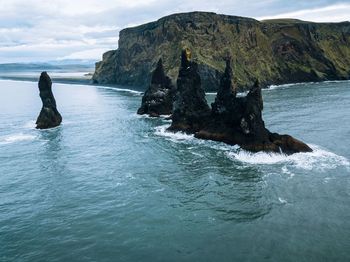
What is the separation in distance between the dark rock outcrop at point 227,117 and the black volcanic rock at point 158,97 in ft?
83.2

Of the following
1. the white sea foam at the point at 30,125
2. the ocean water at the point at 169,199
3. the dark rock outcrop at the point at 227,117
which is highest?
the dark rock outcrop at the point at 227,117

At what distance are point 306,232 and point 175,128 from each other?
2010 inches

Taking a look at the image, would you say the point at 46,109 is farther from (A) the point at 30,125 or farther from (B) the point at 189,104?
(B) the point at 189,104

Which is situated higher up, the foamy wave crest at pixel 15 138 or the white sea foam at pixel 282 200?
the foamy wave crest at pixel 15 138

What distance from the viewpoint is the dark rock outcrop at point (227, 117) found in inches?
2630

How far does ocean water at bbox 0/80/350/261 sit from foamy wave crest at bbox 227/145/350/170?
0.16 m

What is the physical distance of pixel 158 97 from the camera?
114438 mm

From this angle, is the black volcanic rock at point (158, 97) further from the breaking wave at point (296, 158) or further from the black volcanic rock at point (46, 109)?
the breaking wave at point (296, 158)

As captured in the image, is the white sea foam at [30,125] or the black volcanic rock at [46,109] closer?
the black volcanic rock at [46,109]

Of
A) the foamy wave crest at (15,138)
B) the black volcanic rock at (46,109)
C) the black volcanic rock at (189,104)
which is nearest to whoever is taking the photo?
the foamy wave crest at (15,138)

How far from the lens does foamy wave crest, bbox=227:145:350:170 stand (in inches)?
2330

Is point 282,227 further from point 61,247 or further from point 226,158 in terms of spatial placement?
point 226,158

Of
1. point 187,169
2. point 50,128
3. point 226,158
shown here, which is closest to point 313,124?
point 226,158

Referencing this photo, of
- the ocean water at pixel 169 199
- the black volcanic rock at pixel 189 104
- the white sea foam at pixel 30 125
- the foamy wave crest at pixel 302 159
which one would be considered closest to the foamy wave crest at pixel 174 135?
the ocean water at pixel 169 199
